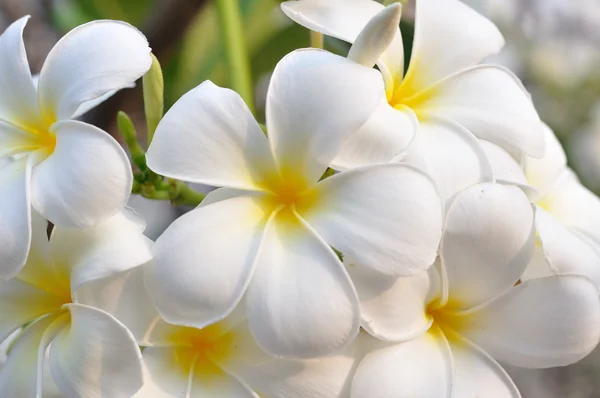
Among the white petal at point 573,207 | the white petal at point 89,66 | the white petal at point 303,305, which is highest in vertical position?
the white petal at point 89,66

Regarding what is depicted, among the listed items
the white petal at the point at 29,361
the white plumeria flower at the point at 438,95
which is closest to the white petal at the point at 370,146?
the white plumeria flower at the point at 438,95

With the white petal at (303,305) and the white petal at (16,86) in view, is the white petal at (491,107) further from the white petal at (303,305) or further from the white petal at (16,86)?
the white petal at (16,86)

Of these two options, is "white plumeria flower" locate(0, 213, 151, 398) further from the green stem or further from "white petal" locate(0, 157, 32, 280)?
the green stem

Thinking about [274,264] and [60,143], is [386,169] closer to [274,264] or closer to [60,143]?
[274,264]

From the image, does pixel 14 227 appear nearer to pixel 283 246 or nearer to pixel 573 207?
pixel 283 246

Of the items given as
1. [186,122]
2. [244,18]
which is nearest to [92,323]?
[186,122]

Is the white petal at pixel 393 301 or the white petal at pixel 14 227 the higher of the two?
the white petal at pixel 14 227
